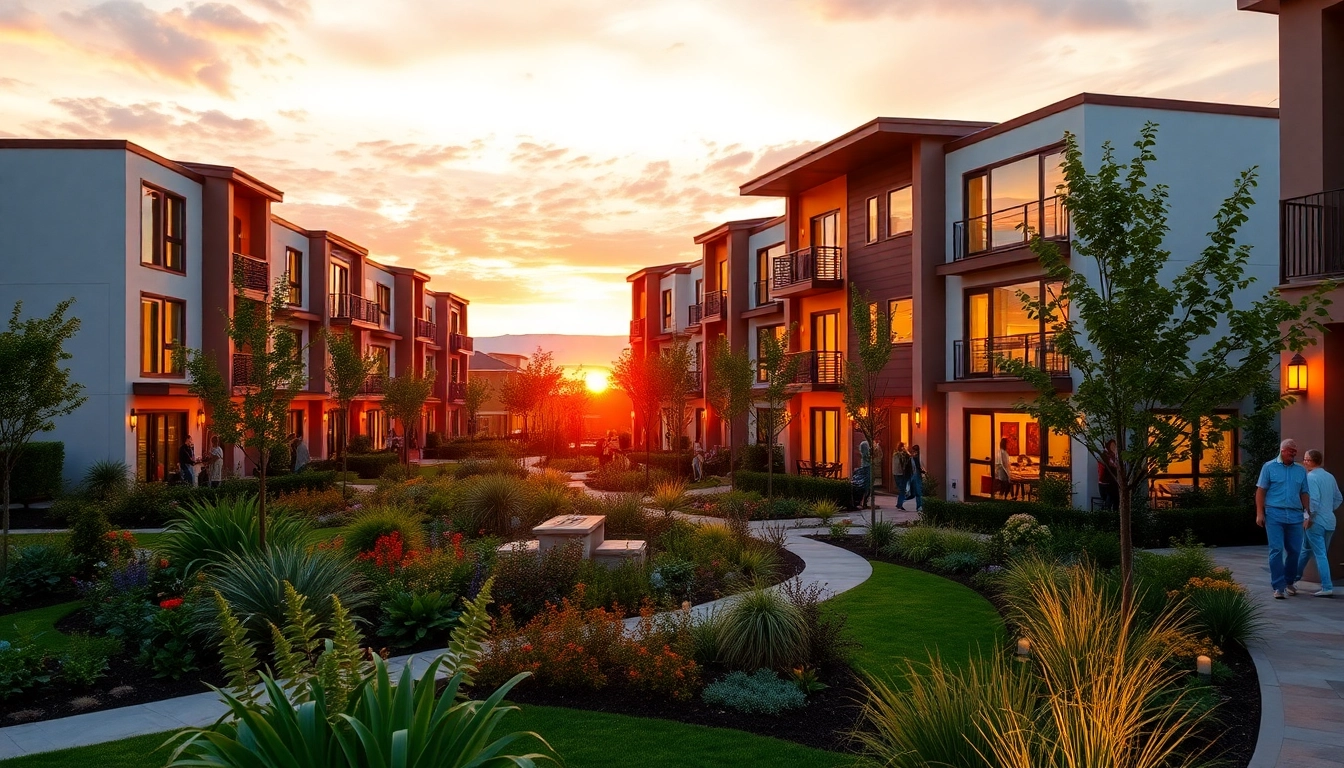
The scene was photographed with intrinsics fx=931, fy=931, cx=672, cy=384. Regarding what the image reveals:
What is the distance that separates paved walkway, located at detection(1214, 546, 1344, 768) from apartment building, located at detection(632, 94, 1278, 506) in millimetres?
Result: 6483

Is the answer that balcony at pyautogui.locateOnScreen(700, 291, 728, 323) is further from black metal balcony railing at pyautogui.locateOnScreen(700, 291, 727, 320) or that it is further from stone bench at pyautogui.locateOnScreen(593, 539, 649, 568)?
stone bench at pyautogui.locateOnScreen(593, 539, 649, 568)

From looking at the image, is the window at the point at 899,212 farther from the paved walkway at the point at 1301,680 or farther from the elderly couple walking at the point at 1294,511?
the paved walkway at the point at 1301,680

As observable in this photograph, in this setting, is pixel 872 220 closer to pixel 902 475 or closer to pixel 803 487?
pixel 902 475

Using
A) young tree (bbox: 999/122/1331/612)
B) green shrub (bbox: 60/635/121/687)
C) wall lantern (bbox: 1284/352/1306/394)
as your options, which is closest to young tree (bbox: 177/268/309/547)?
green shrub (bbox: 60/635/121/687)

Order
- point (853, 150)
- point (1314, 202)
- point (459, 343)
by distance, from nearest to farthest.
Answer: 1. point (1314, 202)
2. point (853, 150)
3. point (459, 343)

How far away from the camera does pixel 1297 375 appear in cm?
1211

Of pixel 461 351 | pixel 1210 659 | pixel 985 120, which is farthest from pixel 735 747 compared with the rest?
pixel 461 351

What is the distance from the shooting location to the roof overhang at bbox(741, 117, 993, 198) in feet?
78.2

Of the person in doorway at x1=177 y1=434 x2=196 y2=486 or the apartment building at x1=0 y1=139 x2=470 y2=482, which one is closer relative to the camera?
the apartment building at x1=0 y1=139 x2=470 y2=482

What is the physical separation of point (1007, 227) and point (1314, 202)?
10085 mm

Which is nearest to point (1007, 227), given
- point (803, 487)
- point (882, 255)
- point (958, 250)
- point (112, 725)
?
point (958, 250)

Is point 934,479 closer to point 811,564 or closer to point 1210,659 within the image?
point 811,564

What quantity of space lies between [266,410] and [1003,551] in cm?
1076

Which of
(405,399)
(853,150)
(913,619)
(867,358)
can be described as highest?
(853,150)
